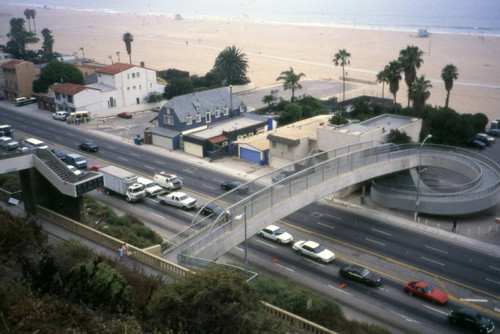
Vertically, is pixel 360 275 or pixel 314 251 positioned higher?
pixel 314 251

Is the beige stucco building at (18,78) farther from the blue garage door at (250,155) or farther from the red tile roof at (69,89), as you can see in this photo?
the blue garage door at (250,155)

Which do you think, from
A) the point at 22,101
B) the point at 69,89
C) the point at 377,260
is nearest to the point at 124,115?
the point at 69,89

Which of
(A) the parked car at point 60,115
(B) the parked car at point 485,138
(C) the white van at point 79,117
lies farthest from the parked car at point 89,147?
Answer: (B) the parked car at point 485,138

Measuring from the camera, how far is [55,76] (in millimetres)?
90750

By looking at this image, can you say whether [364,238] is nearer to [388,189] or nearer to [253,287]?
[388,189]

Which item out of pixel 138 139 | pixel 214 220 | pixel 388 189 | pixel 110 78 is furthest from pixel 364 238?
pixel 110 78

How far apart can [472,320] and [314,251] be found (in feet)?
39.2

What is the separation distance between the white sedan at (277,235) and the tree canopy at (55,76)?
6432cm

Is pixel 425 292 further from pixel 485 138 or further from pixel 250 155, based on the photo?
pixel 485 138

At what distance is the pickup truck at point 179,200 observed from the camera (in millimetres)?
46531

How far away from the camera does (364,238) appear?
136 feet

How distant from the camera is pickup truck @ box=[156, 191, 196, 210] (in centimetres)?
4653

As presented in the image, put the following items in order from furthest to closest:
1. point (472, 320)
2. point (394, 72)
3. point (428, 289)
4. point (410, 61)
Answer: point (394, 72), point (410, 61), point (428, 289), point (472, 320)

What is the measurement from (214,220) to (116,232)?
807cm
